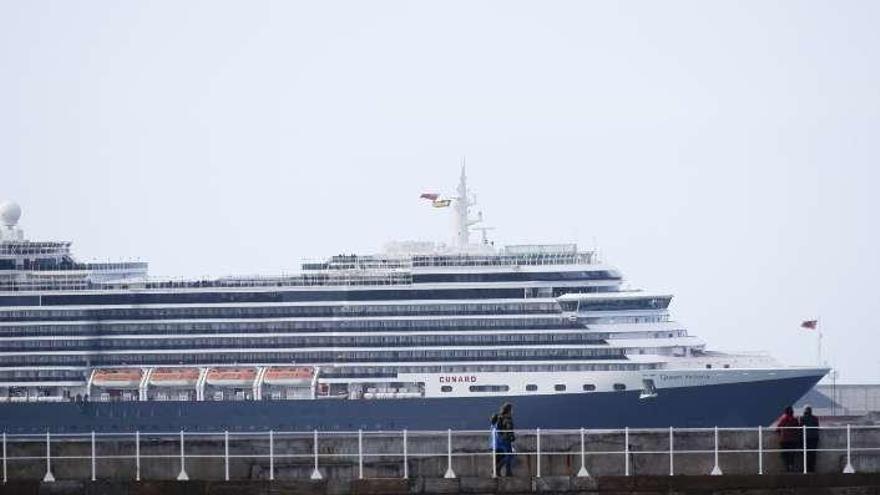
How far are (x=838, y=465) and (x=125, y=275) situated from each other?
64.5 m

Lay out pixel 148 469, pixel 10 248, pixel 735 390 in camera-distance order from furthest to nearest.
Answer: pixel 10 248
pixel 735 390
pixel 148 469

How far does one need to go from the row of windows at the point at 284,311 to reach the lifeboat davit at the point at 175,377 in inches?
97.0

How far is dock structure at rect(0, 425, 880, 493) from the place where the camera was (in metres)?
39.0

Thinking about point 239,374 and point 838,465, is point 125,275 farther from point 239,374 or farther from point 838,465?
point 838,465

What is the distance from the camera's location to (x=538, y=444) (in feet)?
132

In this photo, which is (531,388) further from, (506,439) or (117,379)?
(506,439)

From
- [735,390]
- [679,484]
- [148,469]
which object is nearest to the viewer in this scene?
[679,484]

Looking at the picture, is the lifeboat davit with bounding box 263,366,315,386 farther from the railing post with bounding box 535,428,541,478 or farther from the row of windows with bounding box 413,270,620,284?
the railing post with bounding box 535,428,541,478

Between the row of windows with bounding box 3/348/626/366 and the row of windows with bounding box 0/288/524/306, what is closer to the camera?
the row of windows with bounding box 3/348/626/366

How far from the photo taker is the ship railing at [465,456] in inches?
1583

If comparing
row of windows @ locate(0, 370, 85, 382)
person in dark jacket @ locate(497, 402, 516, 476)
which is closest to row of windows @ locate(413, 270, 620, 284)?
row of windows @ locate(0, 370, 85, 382)

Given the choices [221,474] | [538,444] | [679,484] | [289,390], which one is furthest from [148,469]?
[289,390]

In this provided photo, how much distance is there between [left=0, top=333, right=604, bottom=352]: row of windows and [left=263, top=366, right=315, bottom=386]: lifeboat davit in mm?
1512

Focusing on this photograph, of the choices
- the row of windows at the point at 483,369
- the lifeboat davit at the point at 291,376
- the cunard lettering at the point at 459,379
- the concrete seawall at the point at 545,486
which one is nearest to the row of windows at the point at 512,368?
the row of windows at the point at 483,369
